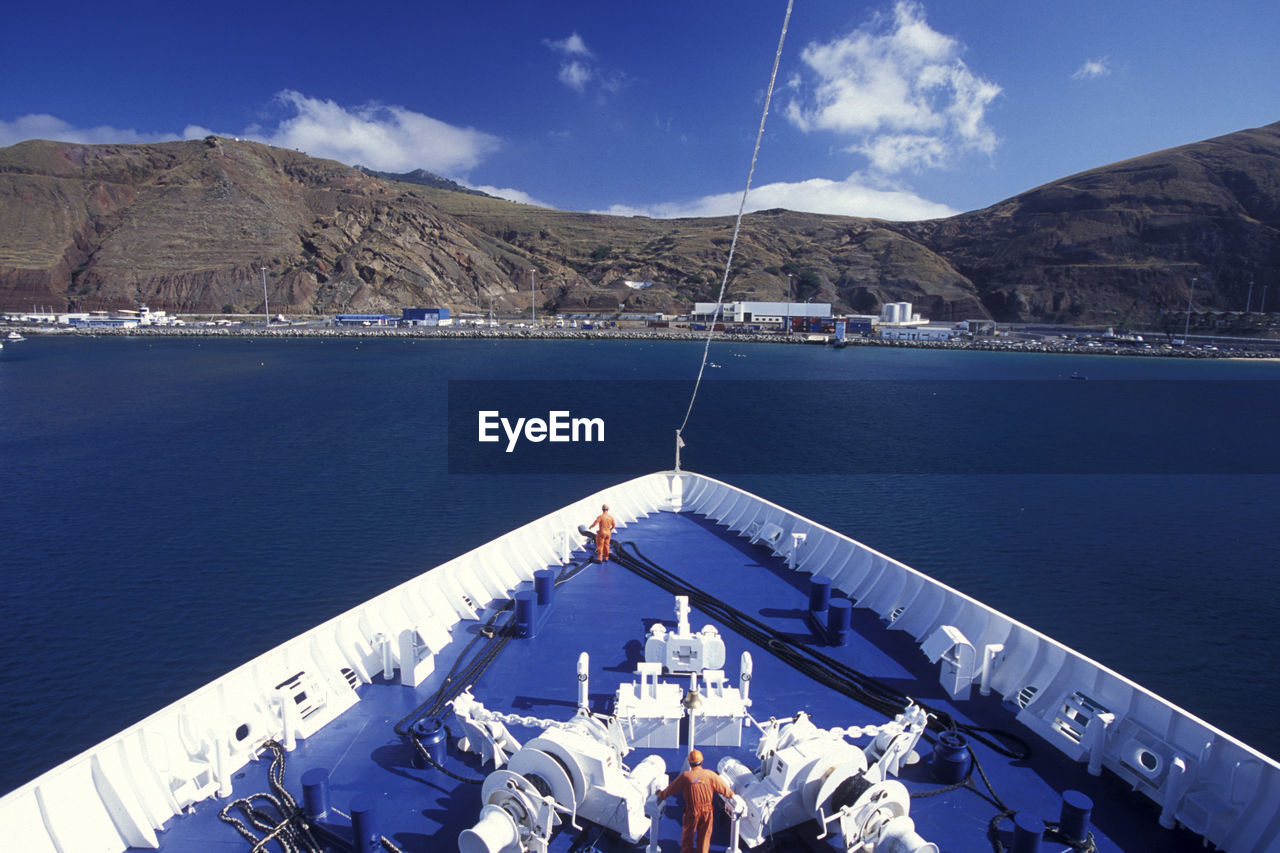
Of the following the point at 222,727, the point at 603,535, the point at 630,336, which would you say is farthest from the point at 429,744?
the point at 630,336

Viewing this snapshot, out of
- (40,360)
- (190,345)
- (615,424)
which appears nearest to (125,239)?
(190,345)

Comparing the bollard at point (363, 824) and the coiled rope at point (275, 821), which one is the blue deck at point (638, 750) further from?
the bollard at point (363, 824)

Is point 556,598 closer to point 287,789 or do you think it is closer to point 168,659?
point 287,789

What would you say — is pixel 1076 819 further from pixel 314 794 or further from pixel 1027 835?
pixel 314 794

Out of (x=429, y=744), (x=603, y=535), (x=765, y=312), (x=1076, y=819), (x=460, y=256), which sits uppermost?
(x=460, y=256)

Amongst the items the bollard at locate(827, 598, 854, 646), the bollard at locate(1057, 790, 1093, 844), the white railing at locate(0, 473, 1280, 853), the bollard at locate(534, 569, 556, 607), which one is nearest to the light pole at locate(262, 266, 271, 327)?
the bollard at locate(534, 569, 556, 607)

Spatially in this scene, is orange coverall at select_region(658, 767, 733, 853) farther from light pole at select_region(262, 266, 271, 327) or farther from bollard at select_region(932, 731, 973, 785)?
light pole at select_region(262, 266, 271, 327)
